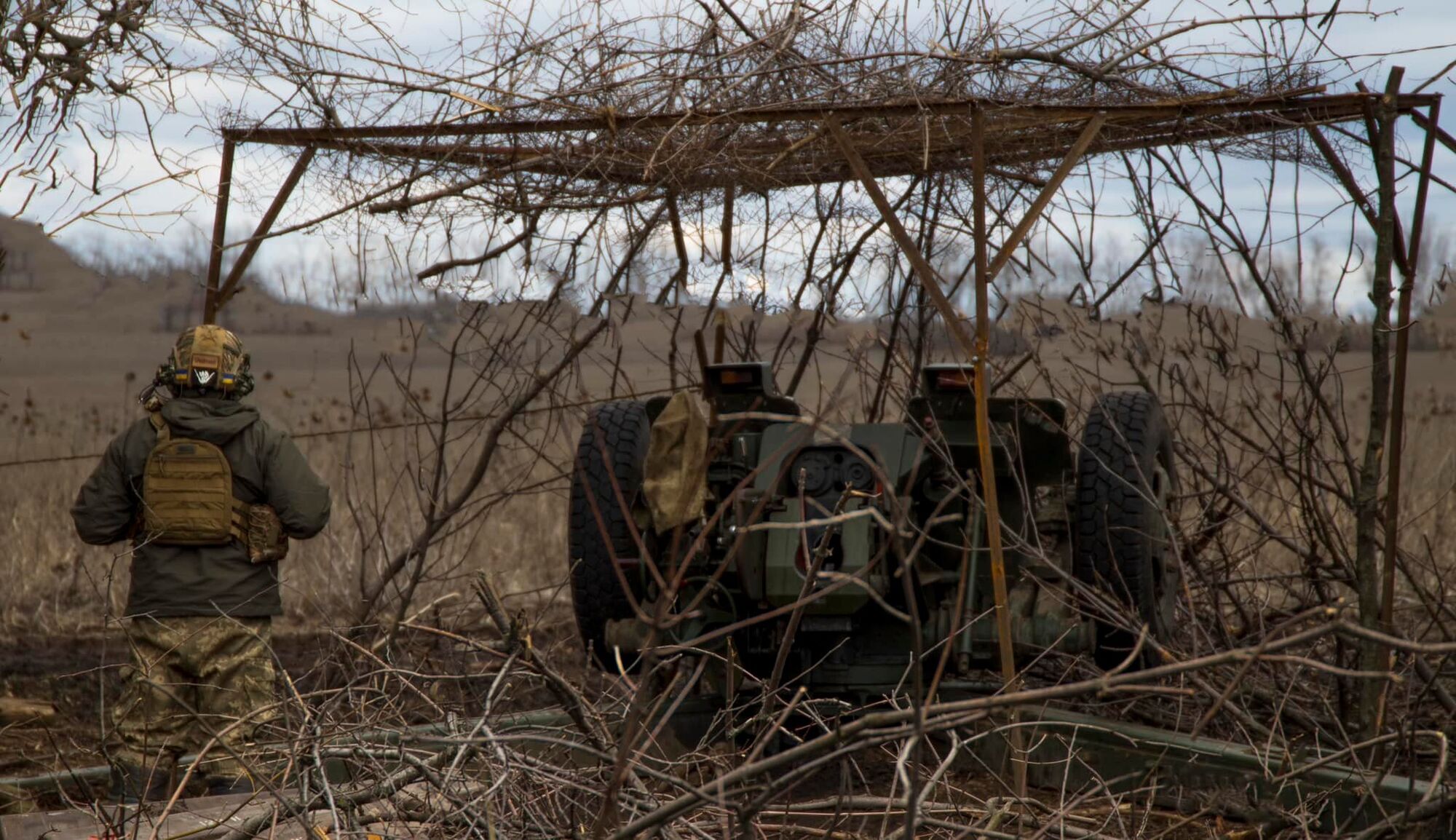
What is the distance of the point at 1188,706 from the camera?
641 cm

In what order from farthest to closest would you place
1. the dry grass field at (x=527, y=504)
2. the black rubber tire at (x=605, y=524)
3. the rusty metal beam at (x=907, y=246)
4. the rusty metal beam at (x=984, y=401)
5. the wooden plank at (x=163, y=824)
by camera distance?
the dry grass field at (x=527, y=504) → the black rubber tire at (x=605, y=524) → the rusty metal beam at (x=907, y=246) → the rusty metal beam at (x=984, y=401) → the wooden plank at (x=163, y=824)

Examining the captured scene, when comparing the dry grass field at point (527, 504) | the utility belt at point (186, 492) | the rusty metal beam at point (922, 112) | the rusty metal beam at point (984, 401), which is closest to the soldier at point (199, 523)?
the utility belt at point (186, 492)

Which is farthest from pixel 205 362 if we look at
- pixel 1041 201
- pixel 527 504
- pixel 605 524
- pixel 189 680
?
pixel 527 504

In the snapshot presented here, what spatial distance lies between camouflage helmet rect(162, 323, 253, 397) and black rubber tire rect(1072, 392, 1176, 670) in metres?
3.31

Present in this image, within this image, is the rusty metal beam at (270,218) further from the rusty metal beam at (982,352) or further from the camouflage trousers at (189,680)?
the rusty metal beam at (982,352)

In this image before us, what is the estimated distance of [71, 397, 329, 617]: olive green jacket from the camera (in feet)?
18.3

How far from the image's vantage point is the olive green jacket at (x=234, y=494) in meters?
5.58

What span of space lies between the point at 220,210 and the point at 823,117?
2.66 metres

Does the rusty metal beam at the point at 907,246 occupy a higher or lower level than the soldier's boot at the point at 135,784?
higher

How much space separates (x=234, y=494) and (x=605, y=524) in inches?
57.4

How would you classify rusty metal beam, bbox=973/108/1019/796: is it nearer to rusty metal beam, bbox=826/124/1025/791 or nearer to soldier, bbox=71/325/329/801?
rusty metal beam, bbox=826/124/1025/791

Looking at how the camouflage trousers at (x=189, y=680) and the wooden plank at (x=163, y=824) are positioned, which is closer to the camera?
the wooden plank at (x=163, y=824)

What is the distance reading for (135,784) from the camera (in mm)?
5090

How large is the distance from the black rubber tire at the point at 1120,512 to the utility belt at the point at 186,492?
3278 millimetres
